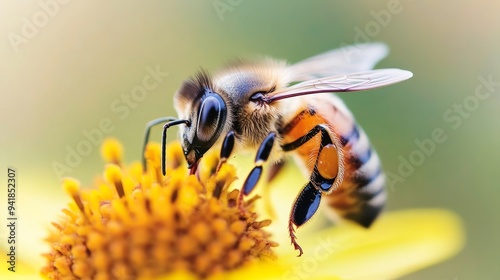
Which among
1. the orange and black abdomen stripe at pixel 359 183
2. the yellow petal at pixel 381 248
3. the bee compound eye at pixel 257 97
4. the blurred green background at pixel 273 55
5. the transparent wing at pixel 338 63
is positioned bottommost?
the yellow petal at pixel 381 248

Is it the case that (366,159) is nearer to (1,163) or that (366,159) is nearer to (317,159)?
(317,159)

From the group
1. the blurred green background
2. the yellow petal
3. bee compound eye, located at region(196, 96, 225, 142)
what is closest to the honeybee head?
bee compound eye, located at region(196, 96, 225, 142)

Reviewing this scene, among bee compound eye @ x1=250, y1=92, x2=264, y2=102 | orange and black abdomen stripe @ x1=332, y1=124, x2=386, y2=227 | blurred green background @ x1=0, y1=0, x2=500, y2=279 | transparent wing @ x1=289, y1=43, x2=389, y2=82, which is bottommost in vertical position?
orange and black abdomen stripe @ x1=332, y1=124, x2=386, y2=227

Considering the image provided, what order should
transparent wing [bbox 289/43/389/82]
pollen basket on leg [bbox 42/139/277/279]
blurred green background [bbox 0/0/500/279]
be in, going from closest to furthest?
pollen basket on leg [bbox 42/139/277/279], transparent wing [bbox 289/43/389/82], blurred green background [bbox 0/0/500/279]

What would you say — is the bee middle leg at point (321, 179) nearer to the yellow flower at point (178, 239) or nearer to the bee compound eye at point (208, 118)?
the yellow flower at point (178, 239)

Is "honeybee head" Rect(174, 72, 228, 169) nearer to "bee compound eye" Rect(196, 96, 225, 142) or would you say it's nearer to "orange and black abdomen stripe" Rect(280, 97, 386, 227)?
"bee compound eye" Rect(196, 96, 225, 142)

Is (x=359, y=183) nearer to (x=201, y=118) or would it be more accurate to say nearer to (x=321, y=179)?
(x=321, y=179)

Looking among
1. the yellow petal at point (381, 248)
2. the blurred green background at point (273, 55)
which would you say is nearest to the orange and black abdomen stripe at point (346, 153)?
the yellow petal at point (381, 248)

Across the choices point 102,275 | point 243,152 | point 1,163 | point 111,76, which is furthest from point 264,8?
point 102,275
